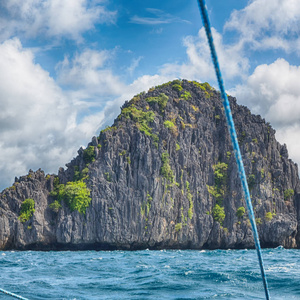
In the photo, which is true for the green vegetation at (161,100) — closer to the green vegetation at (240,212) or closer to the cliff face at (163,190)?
the cliff face at (163,190)

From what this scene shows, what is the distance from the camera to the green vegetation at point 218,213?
276 feet

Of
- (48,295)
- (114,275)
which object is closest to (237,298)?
(48,295)

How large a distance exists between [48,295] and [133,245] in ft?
203

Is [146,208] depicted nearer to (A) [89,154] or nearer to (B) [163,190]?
(B) [163,190]

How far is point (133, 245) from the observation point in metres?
77.2

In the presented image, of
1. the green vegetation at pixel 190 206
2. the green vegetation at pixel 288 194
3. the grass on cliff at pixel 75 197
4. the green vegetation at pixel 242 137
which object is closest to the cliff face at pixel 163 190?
the green vegetation at pixel 190 206

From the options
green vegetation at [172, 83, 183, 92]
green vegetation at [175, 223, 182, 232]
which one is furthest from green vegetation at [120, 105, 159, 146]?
green vegetation at [172, 83, 183, 92]

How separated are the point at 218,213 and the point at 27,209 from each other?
117 feet

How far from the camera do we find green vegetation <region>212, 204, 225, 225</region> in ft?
276

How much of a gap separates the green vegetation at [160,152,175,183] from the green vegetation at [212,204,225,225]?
1101cm

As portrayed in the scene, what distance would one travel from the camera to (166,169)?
80.8 meters

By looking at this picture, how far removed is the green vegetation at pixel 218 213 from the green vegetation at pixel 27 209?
34.3m

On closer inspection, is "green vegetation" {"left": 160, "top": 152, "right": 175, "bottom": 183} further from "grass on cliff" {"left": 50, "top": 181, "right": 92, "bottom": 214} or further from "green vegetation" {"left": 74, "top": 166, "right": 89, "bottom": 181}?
"grass on cliff" {"left": 50, "top": 181, "right": 92, "bottom": 214}

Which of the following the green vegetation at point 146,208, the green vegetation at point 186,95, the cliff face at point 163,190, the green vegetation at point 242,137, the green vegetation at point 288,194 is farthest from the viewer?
the green vegetation at point 186,95
